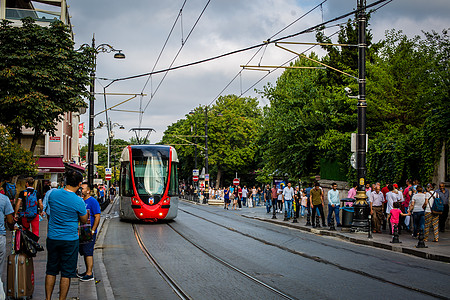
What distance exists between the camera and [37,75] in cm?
2133

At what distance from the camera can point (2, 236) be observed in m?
7.05

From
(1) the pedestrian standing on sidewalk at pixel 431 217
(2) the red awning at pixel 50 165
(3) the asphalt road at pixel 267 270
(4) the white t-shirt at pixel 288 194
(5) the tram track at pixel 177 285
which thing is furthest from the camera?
(2) the red awning at pixel 50 165

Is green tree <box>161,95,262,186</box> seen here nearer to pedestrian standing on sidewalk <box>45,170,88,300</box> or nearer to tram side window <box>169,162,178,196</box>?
tram side window <box>169,162,178,196</box>

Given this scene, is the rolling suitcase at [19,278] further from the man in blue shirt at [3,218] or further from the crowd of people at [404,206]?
the crowd of people at [404,206]

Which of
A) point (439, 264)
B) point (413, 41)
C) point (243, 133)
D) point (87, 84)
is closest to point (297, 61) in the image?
point (243, 133)

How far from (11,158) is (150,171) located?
5790 mm

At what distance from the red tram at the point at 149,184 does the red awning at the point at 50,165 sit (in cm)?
1079

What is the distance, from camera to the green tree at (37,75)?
21172mm

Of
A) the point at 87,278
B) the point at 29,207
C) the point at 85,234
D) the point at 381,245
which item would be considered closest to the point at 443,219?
the point at 381,245

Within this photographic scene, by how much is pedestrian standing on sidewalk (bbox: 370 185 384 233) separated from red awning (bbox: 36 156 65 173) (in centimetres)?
2034

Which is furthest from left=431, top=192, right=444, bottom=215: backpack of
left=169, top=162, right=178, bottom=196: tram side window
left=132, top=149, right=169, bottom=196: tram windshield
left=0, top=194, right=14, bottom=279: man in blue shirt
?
left=0, top=194, right=14, bottom=279: man in blue shirt

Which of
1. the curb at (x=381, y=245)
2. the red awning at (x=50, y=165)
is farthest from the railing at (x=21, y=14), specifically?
the curb at (x=381, y=245)

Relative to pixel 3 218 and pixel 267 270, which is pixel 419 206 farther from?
pixel 3 218

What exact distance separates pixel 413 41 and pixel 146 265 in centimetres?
1975
